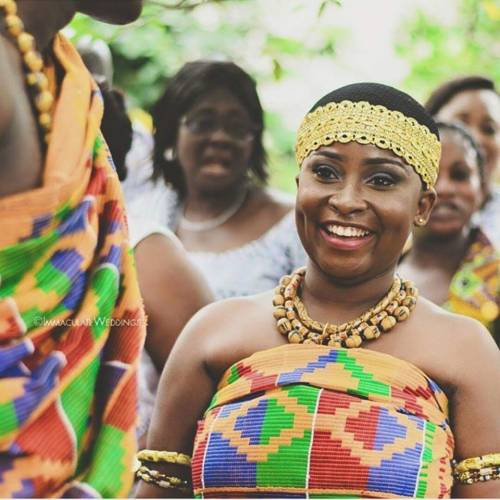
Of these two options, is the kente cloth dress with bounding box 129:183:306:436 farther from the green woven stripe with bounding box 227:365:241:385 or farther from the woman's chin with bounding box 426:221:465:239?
the green woven stripe with bounding box 227:365:241:385

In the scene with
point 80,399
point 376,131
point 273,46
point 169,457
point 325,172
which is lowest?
point 169,457

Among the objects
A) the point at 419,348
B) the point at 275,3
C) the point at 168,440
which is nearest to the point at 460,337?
the point at 419,348

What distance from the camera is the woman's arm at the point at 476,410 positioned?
7.94ft

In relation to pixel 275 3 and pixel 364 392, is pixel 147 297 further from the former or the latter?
pixel 275 3

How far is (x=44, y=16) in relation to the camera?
1953 millimetres

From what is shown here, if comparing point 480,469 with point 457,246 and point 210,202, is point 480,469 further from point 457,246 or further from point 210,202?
point 210,202

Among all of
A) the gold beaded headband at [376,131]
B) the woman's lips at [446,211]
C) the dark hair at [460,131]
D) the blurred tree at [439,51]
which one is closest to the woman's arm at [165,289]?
the gold beaded headband at [376,131]

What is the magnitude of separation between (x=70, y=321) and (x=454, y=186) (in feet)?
7.87

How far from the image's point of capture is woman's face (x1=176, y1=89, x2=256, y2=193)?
167 inches

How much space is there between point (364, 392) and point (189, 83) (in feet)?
7.40

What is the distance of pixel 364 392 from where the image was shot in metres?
2.37

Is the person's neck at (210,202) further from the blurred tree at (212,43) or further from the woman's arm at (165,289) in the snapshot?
the woman's arm at (165,289)

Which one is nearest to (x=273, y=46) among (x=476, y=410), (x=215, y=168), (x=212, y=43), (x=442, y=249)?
(x=215, y=168)

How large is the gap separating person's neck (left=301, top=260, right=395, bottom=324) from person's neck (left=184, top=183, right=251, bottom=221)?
5.65ft
